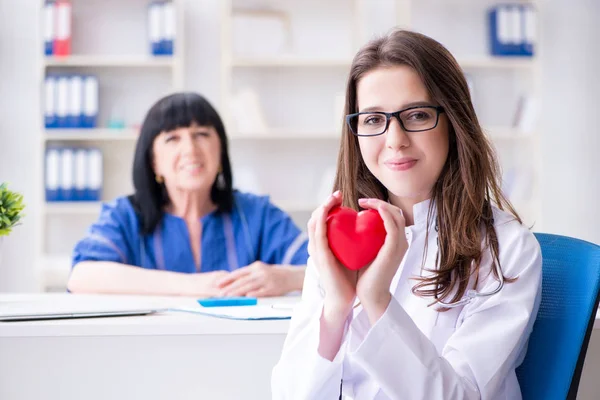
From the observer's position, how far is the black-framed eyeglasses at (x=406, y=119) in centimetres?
115

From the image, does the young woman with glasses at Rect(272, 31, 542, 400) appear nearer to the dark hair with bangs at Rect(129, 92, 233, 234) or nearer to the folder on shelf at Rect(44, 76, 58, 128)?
the dark hair with bangs at Rect(129, 92, 233, 234)

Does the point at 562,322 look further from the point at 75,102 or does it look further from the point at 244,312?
the point at 75,102

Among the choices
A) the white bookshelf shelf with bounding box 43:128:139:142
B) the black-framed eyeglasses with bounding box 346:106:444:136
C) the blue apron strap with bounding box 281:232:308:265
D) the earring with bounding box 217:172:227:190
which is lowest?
the blue apron strap with bounding box 281:232:308:265

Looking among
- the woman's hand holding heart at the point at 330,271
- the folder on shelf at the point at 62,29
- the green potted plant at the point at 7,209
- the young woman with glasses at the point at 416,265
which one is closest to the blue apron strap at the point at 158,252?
the green potted plant at the point at 7,209

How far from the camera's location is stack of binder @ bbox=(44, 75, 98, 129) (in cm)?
385

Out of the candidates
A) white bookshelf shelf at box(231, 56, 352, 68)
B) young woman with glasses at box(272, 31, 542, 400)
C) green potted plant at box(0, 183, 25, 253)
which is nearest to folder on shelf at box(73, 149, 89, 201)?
white bookshelf shelf at box(231, 56, 352, 68)

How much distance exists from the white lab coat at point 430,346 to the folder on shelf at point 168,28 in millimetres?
3040

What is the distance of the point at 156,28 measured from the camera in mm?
3938

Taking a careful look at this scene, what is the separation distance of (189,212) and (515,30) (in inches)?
97.2

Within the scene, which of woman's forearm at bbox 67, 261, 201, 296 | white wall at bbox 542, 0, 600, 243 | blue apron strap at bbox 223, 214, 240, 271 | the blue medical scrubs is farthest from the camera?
white wall at bbox 542, 0, 600, 243

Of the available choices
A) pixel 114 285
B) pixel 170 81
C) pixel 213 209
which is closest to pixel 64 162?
pixel 170 81

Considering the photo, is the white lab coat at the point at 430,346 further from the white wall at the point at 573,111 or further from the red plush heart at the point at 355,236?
the white wall at the point at 573,111

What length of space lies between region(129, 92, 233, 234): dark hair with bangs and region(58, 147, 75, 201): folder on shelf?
1.57 metres

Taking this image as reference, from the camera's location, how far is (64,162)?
12.6 feet
